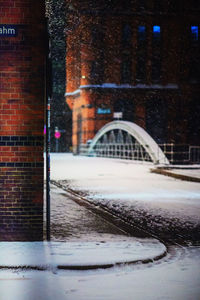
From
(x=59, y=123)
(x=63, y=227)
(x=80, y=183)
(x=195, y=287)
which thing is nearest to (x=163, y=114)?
(x=59, y=123)

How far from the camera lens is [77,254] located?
23.0ft

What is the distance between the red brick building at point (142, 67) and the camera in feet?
171

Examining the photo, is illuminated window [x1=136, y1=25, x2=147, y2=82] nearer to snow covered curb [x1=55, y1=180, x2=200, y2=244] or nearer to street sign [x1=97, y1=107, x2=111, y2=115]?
street sign [x1=97, y1=107, x2=111, y2=115]

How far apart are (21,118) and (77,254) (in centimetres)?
216

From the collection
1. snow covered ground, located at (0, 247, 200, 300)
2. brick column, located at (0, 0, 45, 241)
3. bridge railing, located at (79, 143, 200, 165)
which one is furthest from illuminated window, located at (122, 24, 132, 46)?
snow covered ground, located at (0, 247, 200, 300)

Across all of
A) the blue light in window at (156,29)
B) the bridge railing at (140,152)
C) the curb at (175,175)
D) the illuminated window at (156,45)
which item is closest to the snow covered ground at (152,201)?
the curb at (175,175)

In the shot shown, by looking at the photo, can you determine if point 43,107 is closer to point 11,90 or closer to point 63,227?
point 11,90

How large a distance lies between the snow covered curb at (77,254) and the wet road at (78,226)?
2.03 ft

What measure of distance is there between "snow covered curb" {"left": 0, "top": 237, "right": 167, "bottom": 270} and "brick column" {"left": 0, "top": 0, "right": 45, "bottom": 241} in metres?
0.47

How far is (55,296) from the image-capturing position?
537cm

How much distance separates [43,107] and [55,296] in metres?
3.24

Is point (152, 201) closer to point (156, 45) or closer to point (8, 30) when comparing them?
point (8, 30)

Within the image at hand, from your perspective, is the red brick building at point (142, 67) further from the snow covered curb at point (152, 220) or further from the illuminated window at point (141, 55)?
the snow covered curb at point (152, 220)

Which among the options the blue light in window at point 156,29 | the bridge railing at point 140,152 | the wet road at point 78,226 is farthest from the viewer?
the blue light in window at point 156,29
